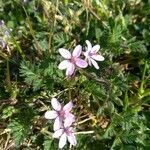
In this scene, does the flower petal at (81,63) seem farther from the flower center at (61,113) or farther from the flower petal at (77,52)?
the flower center at (61,113)

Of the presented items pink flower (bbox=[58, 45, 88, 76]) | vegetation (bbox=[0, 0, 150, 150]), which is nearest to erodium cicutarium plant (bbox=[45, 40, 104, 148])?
pink flower (bbox=[58, 45, 88, 76])

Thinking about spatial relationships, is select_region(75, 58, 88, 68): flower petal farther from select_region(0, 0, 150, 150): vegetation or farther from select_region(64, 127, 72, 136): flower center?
select_region(64, 127, 72, 136): flower center

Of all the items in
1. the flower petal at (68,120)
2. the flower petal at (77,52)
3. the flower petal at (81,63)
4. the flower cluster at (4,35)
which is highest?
the flower cluster at (4,35)

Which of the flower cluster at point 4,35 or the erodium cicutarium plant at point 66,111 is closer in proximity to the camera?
→ the erodium cicutarium plant at point 66,111

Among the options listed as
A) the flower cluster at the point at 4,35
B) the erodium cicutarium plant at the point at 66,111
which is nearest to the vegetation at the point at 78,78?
the flower cluster at the point at 4,35

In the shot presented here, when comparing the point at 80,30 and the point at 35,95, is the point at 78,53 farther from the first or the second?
the point at 80,30

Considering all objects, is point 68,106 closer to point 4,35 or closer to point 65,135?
point 65,135

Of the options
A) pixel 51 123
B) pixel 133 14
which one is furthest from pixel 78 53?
pixel 133 14

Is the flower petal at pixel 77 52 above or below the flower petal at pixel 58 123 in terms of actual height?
above
